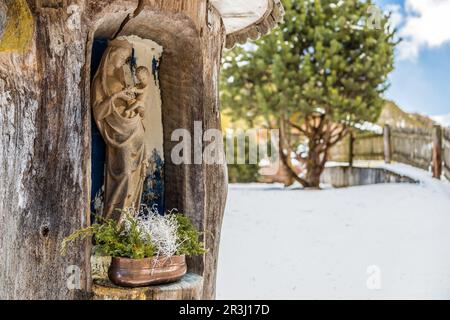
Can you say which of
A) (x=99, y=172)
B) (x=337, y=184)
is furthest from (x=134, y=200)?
(x=337, y=184)

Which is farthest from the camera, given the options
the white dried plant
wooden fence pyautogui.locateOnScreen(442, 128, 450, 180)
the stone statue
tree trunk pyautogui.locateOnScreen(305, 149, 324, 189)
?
tree trunk pyautogui.locateOnScreen(305, 149, 324, 189)

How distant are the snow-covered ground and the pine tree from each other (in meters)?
3.19

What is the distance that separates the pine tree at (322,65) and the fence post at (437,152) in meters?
2.02

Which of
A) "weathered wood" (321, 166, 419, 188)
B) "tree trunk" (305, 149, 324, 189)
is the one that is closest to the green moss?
"weathered wood" (321, 166, 419, 188)

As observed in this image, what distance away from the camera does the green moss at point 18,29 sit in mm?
2893

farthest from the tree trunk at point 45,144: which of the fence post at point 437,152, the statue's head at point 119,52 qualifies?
the fence post at point 437,152

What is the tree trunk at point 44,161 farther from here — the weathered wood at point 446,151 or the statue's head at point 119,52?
the weathered wood at point 446,151

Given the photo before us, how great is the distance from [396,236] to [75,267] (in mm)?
5427

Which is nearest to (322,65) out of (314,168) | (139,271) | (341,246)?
(314,168)

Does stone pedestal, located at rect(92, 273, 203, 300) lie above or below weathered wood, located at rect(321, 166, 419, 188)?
below

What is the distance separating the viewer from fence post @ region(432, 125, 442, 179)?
11.1 meters

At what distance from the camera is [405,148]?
562 inches

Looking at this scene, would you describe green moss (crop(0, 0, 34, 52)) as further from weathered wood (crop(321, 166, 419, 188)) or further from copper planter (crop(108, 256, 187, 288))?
weathered wood (crop(321, 166, 419, 188))

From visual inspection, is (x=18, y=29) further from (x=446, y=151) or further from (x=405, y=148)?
(x=405, y=148)
